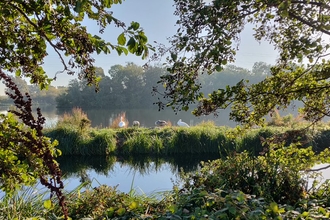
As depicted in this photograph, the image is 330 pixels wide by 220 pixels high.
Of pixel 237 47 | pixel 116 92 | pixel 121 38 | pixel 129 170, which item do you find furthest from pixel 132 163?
pixel 116 92

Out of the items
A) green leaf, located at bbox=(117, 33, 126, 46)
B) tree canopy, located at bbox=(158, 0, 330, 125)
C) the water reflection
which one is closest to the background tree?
green leaf, located at bbox=(117, 33, 126, 46)

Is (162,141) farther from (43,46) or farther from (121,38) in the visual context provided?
(121,38)

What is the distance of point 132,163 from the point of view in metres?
5.93

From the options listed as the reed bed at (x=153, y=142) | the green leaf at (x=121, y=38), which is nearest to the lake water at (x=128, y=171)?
the reed bed at (x=153, y=142)

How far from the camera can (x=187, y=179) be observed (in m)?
2.51

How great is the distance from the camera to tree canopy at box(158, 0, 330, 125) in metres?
1.40

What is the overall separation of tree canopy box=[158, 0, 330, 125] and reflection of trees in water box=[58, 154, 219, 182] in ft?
10.8

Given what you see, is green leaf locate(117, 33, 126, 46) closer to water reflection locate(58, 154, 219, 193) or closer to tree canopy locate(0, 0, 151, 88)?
tree canopy locate(0, 0, 151, 88)

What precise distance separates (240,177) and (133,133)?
5.27 meters

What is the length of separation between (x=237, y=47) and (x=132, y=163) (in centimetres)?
475

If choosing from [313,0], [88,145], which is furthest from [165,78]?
[88,145]

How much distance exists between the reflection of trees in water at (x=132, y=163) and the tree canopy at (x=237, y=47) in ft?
10.8

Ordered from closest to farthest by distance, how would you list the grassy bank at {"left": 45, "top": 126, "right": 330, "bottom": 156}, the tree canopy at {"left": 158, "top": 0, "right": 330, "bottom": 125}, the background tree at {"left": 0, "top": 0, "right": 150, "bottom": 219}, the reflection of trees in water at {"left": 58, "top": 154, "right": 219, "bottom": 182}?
the background tree at {"left": 0, "top": 0, "right": 150, "bottom": 219} → the tree canopy at {"left": 158, "top": 0, "right": 330, "bottom": 125} → the reflection of trees in water at {"left": 58, "top": 154, "right": 219, "bottom": 182} → the grassy bank at {"left": 45, "top": 126, "right": 330, "bottom": 156}

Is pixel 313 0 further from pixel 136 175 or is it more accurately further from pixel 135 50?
pixel 136 175
